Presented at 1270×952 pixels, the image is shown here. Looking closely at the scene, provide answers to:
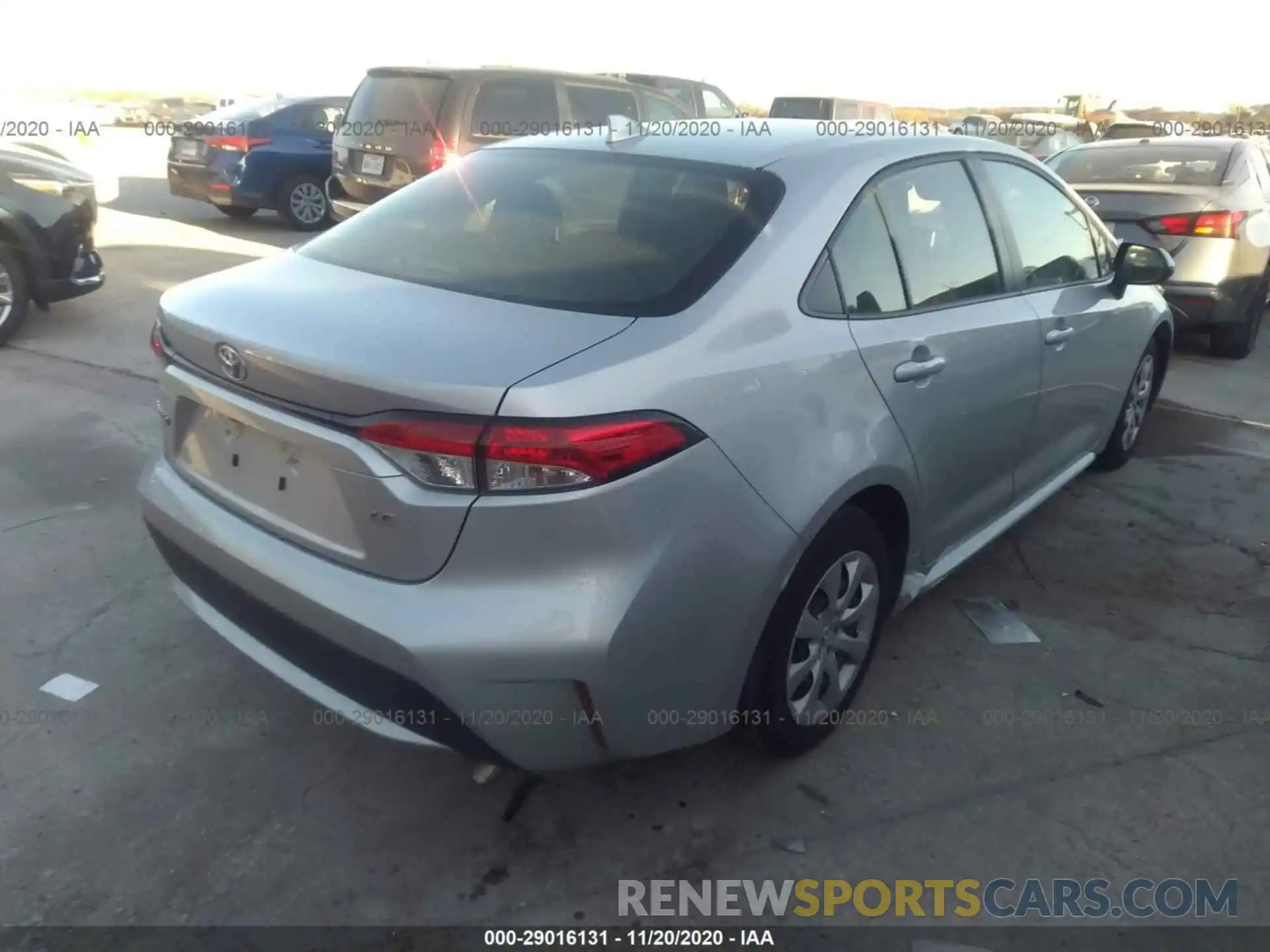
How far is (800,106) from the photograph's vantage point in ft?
61.6

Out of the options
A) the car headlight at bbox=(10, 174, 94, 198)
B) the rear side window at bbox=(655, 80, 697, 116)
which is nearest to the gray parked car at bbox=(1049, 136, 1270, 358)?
the car headlight at bbox=(10, 174, 94, 198)

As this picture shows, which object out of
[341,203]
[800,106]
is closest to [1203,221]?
[341,203]

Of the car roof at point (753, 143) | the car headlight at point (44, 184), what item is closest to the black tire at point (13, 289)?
the car headlight at point (44, 184)

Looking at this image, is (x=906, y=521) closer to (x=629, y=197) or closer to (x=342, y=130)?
(x=629, y=197)

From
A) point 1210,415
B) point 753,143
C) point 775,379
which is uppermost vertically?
point 753,143

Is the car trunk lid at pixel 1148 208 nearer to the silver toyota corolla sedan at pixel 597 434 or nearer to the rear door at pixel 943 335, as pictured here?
the rear door at pixel 943 335

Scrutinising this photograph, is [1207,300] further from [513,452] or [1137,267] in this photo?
[513,452]

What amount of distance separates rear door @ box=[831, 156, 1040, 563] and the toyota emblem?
147cm

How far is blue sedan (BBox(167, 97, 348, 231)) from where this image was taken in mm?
11289

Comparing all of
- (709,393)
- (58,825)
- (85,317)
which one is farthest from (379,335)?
(85,317)

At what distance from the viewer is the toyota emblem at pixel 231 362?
2270 millimetres

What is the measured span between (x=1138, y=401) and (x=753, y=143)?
3.05 meters

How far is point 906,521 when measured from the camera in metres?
2.92

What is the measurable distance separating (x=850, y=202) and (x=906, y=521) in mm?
905
